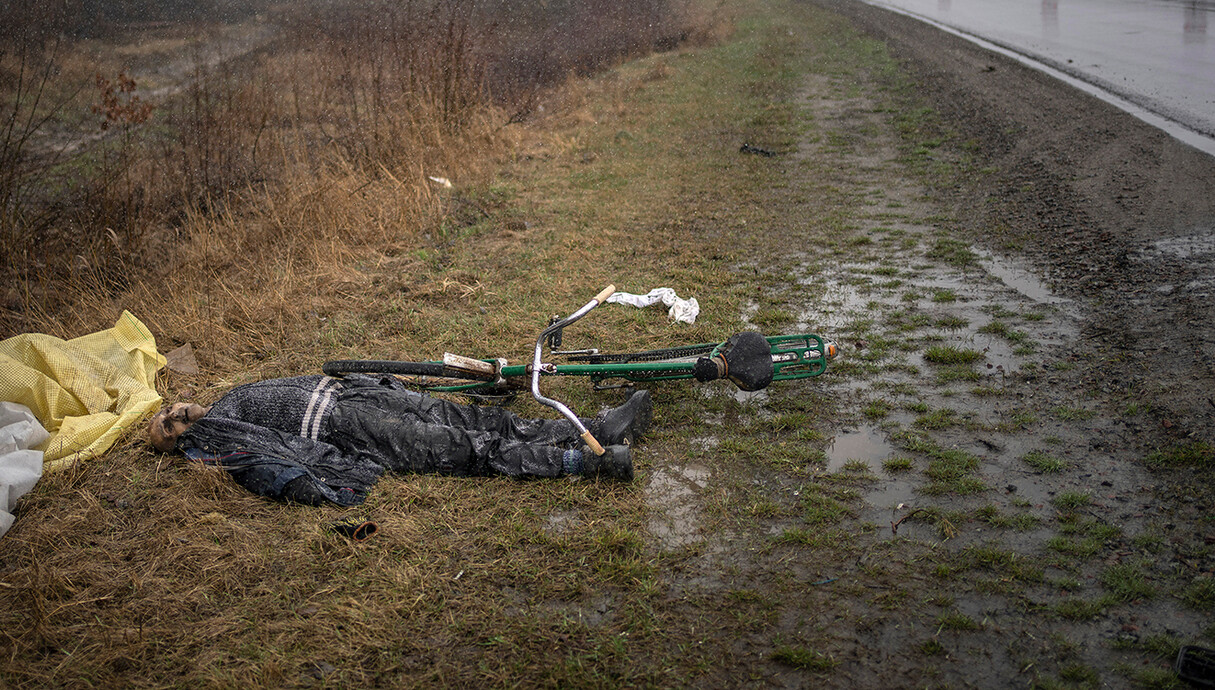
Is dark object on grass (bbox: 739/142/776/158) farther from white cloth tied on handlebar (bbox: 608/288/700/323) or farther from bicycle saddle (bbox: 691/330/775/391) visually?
bicycle saddle (bbox: 691/330/775/391)

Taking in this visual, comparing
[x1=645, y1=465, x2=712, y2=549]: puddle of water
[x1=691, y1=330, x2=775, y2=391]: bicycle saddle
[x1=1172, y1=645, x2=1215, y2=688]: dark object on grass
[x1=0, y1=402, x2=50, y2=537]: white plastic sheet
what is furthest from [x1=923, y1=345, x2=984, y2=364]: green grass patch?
[x1=0, y1=402, x2=50, y2=537]: white plastic sheet

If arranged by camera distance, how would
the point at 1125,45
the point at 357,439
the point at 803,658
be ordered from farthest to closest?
the point at 1125,45 → the point at 357,439 → the point at 803,658

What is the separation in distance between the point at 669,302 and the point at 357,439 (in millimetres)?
2692

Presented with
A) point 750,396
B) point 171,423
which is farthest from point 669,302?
point 171,423

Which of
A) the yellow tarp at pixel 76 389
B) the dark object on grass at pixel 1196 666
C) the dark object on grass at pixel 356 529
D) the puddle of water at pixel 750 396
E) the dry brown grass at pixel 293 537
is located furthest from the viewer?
the puddle of water at pixel 750 396

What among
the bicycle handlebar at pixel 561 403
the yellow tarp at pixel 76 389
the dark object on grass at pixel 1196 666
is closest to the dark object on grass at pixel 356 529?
the bicycle handlebar at pixel 561 403

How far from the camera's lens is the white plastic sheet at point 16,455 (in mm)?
3945

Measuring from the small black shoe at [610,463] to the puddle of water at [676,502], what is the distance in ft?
0.55

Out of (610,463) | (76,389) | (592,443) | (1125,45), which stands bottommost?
(610,463)

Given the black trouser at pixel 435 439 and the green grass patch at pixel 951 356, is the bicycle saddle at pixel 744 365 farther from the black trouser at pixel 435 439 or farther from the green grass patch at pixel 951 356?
the green grass patch at pixel 951 356

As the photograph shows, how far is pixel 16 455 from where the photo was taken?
161 inches

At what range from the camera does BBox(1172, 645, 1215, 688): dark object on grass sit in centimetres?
256

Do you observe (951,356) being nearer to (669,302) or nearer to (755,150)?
(669,302)

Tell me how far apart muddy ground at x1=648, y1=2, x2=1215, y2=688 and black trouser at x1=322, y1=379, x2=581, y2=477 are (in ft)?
2.13
